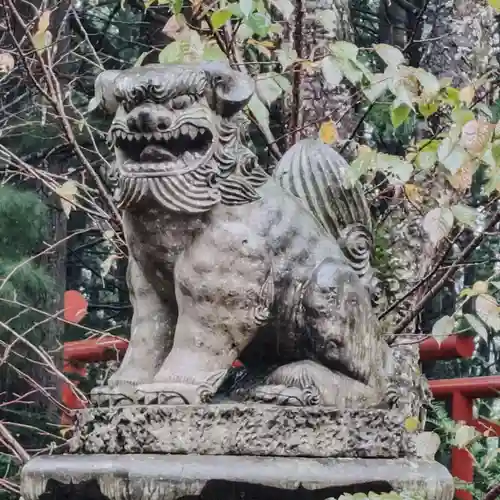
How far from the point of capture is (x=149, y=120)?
207cm

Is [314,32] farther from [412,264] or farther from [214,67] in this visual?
[214,67]

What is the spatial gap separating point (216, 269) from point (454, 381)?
3282 mm

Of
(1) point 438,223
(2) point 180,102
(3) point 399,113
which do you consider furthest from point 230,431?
(3) point 399,113

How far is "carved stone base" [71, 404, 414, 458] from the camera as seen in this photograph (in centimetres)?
199

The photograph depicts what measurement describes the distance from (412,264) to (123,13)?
5.77m

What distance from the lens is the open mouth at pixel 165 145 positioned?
2086mm

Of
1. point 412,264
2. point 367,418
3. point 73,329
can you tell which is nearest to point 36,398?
point 73,329

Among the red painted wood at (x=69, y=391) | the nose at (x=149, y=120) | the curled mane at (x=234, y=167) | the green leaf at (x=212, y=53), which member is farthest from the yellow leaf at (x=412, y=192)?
the red painted wood at (x=69, y=391)

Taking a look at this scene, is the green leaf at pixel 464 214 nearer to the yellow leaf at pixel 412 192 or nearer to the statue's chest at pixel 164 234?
the yellow leaf at pixel 412 192

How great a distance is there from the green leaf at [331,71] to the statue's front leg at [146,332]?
900 mm

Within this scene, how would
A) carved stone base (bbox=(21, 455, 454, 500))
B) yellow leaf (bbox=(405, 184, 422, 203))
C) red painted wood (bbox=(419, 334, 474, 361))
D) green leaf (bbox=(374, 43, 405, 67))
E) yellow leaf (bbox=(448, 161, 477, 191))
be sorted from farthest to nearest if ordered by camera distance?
1. red painted wood (bbox=(419, 334, 474, 361))
2. yellow leaf (bbox=(405, 184, 422, 203))
3. green leaf (bbox=(374, 43, 405, 67))
4. yellow leaf (bbox=(448, 161, 477, 191))
5. carved stone base (bbox=(21, 455, 454, 500))

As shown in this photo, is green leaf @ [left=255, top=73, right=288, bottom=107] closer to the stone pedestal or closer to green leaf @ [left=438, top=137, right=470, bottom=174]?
green leaf @ [left=438, top=137, right=470, bottom=174]

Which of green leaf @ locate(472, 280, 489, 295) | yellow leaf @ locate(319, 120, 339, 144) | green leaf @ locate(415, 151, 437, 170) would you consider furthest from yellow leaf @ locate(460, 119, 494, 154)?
yellow leaf @ locate(319, 120, 339, 144)

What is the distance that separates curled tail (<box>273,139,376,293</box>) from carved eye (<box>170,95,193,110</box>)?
0.45 m
